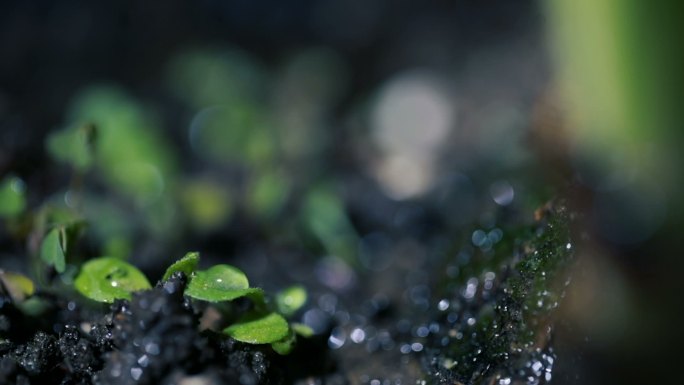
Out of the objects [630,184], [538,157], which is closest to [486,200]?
[538,157]

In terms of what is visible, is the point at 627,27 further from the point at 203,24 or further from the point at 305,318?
the point at 203,24

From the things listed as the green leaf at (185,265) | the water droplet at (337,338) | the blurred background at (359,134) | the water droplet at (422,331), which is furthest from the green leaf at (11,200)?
the water droplet at (422,331)

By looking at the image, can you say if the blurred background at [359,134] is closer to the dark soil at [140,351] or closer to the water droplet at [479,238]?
the water droplet at [479,238]

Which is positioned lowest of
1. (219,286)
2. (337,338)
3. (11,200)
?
(337,338)

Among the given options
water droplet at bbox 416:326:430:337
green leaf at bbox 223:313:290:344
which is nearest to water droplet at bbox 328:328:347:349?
water droplet at bbox 416:326:430:337

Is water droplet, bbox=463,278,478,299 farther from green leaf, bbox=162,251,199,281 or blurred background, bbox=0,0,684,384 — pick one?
green leaf, bbox=162,251,199,281

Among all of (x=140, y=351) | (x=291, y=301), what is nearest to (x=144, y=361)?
(x=140, y=351)

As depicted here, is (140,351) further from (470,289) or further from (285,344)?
(470,289)
